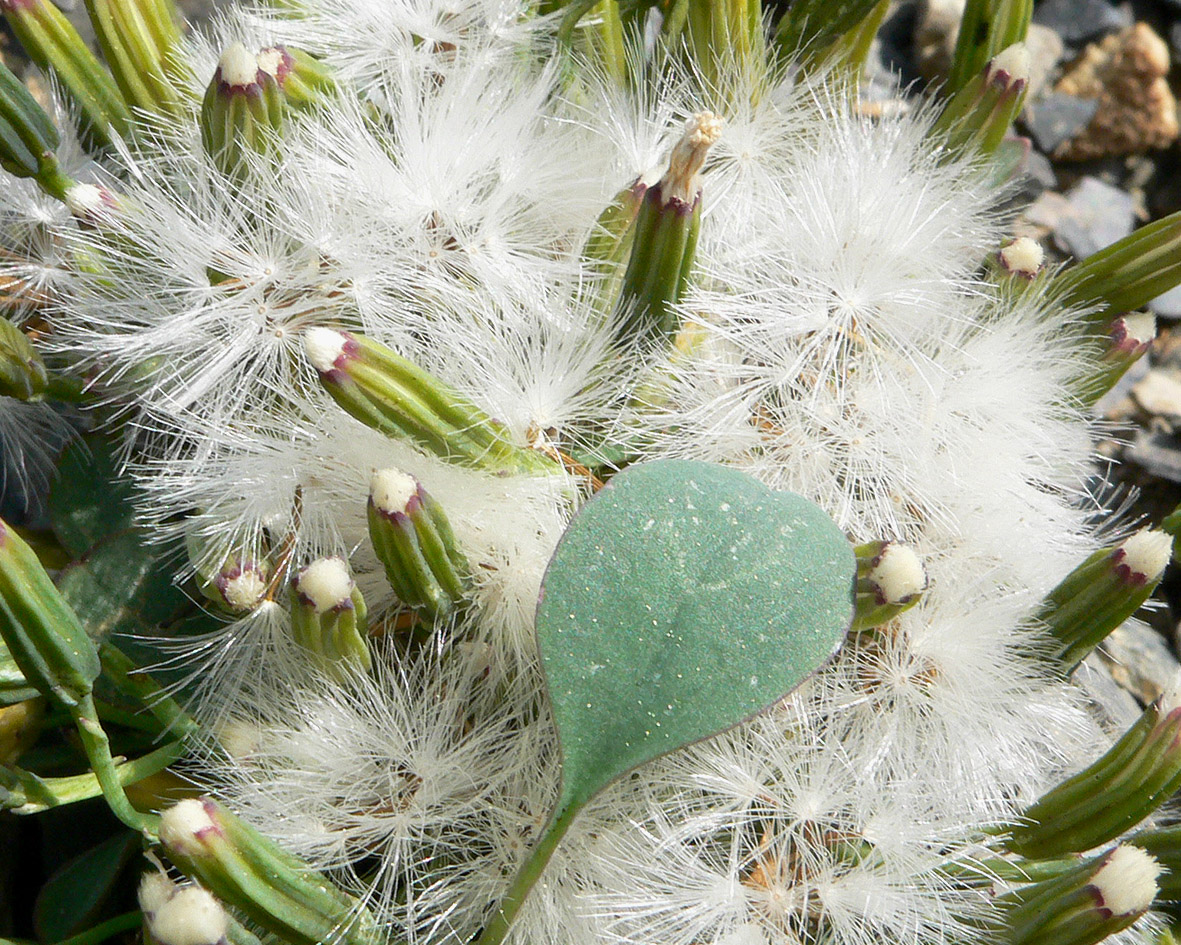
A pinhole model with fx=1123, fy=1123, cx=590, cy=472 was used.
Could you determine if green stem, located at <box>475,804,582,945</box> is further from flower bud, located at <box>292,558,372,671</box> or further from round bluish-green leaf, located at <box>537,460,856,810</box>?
flower bud, located at <box>292,558,372,671</box>

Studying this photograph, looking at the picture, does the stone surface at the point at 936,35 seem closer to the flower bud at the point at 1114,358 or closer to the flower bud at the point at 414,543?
the flower bud at the point at 1114,358

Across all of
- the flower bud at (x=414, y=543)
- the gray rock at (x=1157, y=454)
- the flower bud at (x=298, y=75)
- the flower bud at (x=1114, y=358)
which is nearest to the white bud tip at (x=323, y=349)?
the flower bud at (x=414, y=543)

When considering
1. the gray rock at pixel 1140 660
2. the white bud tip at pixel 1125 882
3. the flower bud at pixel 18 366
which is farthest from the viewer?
the gray rock at pixel 1140 660

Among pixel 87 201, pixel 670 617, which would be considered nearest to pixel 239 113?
pixel 87 201

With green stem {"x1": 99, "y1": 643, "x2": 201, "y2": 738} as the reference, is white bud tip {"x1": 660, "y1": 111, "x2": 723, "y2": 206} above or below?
above

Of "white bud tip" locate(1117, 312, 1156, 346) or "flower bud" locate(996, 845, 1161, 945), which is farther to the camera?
"white bud tip" locate(1117, 312, 1156, 346)

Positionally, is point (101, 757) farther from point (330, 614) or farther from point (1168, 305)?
point (1168, 305)

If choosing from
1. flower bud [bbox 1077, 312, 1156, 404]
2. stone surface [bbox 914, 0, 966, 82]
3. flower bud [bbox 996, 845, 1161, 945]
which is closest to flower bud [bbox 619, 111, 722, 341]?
flower bud [bbox 1077, 312, 1156, 404]
